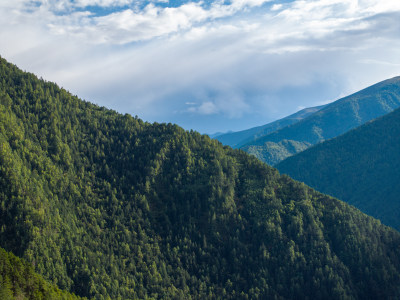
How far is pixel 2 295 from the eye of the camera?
137 m

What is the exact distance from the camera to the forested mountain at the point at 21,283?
149 m

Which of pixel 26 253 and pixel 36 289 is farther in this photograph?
pixel 26 253

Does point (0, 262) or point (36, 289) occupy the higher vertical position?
point (0, 262)

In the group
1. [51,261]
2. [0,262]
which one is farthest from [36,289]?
[51,261]

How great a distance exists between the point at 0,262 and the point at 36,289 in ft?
66.7

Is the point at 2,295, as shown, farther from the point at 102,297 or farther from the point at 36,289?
the point at 102,297

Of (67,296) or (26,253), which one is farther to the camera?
(26,253)

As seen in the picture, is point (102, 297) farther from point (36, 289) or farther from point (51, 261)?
point (36, 289)

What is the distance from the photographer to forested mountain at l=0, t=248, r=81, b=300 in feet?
490

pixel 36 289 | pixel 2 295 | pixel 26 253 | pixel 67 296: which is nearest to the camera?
pixel 2 295

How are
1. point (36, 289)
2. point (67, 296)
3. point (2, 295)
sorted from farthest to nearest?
point (67, 296) → point (36, 289) → point (2, 295)

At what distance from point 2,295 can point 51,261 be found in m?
63.8

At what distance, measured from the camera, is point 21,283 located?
158375mm

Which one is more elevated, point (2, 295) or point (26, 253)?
point (26, 253)
